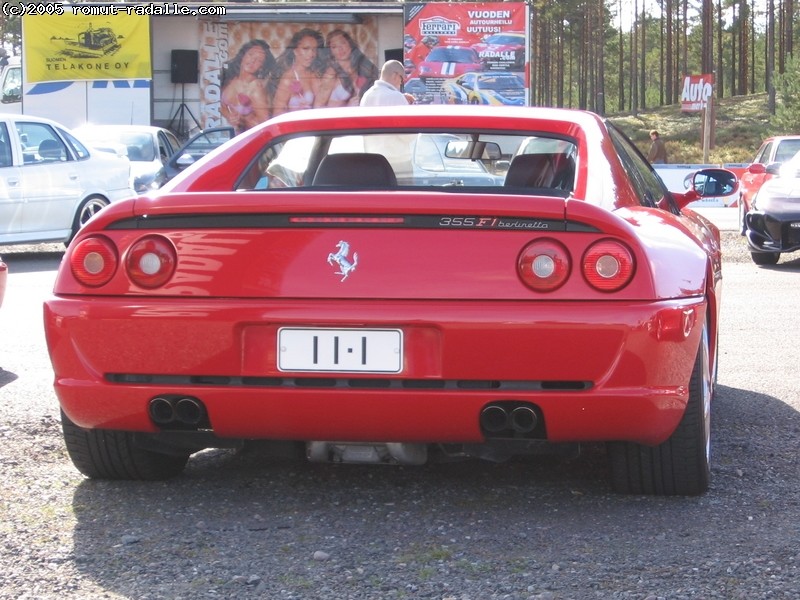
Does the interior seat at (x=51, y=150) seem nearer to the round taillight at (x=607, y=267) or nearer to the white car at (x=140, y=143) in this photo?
the white car at (x=140, y=143)

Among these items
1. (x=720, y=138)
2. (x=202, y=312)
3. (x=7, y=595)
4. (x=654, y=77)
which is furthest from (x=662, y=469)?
(x=654, y=77)

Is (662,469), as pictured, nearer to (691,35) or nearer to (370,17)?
(370,17)

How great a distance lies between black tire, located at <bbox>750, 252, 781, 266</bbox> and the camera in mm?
12984

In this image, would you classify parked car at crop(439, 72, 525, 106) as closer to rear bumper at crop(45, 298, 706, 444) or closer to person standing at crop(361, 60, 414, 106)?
person standing at crop(361, 60, 414, 106)

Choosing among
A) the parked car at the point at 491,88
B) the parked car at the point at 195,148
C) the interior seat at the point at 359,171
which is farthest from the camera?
the parked car at the point at 491,88

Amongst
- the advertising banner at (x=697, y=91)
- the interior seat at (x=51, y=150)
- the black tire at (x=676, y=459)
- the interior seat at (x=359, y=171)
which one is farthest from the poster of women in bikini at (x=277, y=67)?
the black tire at (x=676, y=459)

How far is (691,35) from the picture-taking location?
87312mm

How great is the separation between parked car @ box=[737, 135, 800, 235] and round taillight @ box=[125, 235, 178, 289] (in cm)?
1140

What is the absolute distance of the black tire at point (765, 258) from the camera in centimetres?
1298

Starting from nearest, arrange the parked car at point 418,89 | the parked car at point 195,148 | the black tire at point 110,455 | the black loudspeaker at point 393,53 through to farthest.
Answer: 1. the black tire at point 110,455
2. the parked car at point 195,148
3. the parked car at point 418,89
4. the black loudspeaker at point 393,53

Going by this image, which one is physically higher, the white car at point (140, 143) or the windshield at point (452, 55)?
the windshield at point (452, 55)

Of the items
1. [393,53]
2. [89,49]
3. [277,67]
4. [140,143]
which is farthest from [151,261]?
[277,67]

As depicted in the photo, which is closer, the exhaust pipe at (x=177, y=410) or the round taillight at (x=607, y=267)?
the round taillight at (x=607, y=267)

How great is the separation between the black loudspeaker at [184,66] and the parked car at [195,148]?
9557mm
